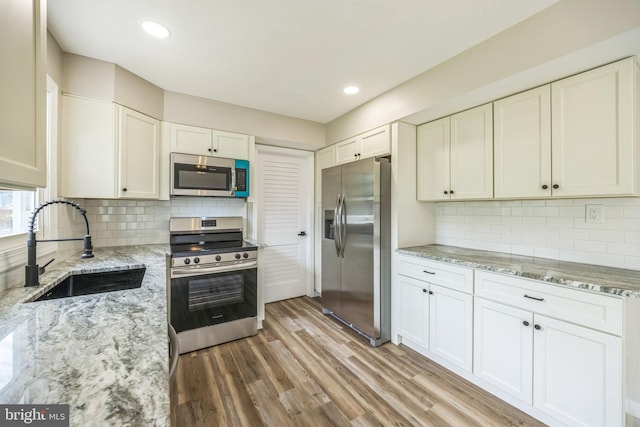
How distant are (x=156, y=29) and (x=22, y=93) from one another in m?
1.34

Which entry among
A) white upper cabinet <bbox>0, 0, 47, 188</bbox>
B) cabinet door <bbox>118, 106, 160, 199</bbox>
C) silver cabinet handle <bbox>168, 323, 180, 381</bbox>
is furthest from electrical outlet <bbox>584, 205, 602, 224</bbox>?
cabinet door <bbox>118, 106, 160, 199</bbox>

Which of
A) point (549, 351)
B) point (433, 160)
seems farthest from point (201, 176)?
point (549, 351)

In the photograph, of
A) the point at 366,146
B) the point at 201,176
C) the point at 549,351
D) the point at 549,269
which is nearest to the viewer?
the point at 549,351

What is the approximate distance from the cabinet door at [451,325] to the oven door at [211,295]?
1709 millimetres

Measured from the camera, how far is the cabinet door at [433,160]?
2.51 metres

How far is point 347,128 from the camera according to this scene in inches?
129

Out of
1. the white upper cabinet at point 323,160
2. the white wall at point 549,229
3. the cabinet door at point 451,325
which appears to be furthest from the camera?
the white upper cabinet at point 323,160

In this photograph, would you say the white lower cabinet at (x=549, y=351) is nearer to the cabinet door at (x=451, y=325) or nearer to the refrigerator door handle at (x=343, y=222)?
the cabinet door at (x=451, y=325)

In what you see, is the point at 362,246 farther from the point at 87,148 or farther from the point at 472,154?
the point at 87,148

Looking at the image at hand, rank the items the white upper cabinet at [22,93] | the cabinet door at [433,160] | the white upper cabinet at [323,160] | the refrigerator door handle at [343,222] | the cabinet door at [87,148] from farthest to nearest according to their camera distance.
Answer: the white upper cabinet at [323,160] < the refrigerator door handle at [343,222] < the cabinet door at [433,160] < the cabinet door at [87,148] < the white upper cabinet at [22,93]

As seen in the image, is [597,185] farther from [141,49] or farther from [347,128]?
[141,49]

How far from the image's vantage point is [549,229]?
6.97ft

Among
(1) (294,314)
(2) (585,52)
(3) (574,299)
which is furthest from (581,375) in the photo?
(1) (294,314)

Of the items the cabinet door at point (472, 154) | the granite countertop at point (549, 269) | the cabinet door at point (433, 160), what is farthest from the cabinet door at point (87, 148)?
the cabinet door at point (472, 154)
